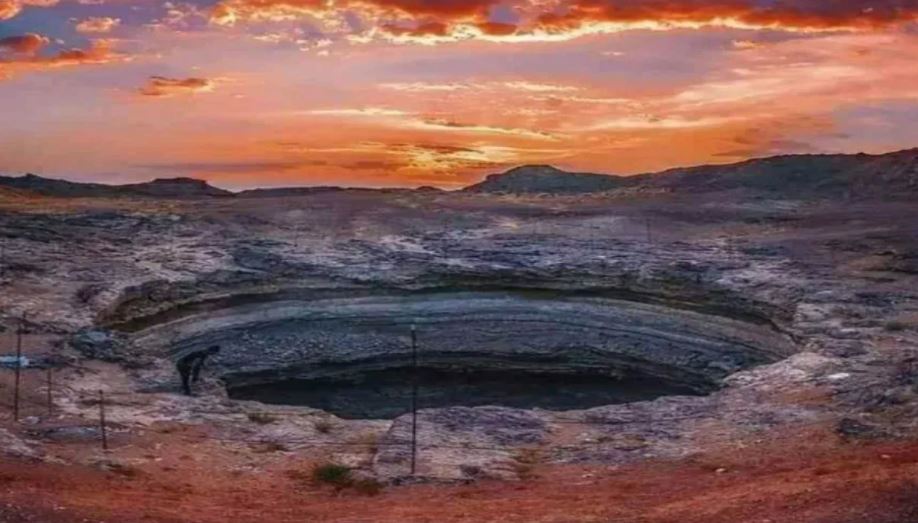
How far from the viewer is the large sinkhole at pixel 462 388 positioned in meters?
39.0

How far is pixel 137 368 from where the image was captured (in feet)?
105

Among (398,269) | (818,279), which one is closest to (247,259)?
(398,269)

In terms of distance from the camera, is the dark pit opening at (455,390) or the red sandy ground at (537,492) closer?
the red sandy ground at (537,492)

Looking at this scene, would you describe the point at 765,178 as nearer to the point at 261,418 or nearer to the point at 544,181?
the point at 544,181

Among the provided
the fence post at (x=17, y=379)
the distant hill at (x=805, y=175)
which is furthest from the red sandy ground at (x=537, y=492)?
the distant hill at (x=805, y=175)

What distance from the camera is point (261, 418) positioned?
27.3 metres

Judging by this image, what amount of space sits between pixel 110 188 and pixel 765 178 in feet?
151

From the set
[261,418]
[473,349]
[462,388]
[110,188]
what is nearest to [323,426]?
[261,418]

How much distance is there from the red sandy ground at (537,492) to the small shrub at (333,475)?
393 millimetres

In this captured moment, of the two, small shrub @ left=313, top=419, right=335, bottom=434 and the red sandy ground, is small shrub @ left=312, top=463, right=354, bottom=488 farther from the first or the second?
small shrub @ left=313, top=419, right=335, bottom=434

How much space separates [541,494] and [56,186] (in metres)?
65.7

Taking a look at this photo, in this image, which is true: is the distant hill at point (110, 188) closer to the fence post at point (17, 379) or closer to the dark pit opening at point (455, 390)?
the dark pit opening at point (455, 390)

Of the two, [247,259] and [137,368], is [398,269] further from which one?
[137,368]

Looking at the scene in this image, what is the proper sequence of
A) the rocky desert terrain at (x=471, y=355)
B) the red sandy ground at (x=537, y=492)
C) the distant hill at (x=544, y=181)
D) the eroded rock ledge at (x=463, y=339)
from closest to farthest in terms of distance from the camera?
the red sandy ground at (x=537, y=492), the rocky desert terrain at (x=471, y=355), the eroded rock ledge at (x=463, y=339), the distant hill at (x=544, y=181)
